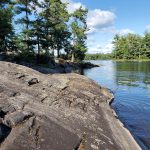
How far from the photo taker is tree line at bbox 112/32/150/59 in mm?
147875

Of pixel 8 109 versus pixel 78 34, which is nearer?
pixel 8 109

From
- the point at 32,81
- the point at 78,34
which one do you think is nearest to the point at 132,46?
the point at 78,34

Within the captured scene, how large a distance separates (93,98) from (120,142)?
6192 millimetres

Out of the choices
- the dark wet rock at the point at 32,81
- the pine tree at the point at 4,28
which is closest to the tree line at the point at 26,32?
the pine tree at the point at 4,28

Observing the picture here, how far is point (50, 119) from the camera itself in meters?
11.2

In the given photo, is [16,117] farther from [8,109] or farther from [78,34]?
[78,34]

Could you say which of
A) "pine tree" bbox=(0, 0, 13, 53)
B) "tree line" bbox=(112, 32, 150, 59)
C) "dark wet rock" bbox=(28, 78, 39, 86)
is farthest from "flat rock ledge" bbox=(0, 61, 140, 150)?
"tree line" bbox=(112, 32, 150, 59)

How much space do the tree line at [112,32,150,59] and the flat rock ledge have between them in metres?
135

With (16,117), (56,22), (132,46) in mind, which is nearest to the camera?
(16,117)

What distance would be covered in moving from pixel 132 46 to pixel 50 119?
480ft

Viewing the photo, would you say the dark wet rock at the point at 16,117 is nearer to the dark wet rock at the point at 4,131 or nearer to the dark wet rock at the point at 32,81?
the dark wet rock at the point at 4,131

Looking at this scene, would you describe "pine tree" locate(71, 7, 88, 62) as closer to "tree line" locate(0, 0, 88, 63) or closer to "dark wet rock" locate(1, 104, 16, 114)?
"tree line" locate(0, 0, 88, 63)

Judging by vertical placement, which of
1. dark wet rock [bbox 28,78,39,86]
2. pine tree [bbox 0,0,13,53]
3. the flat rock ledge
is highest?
pine tree [bbox 0,0,13,53]

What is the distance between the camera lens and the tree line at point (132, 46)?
14788cm
